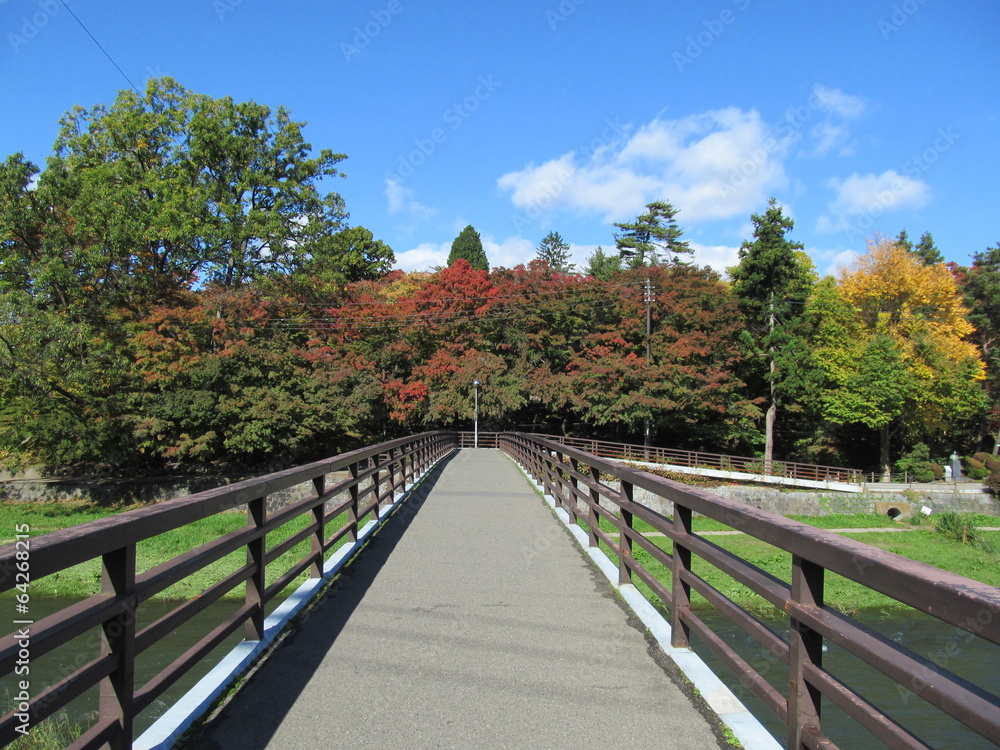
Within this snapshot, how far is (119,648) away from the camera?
273cm

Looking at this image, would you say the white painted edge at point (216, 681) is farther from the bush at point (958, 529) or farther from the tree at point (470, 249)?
the tree at point (470, 249)

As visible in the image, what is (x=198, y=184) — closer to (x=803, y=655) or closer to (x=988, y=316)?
(x=803, y=655)

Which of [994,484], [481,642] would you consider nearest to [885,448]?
[994,484]

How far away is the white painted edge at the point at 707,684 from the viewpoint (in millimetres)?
3137

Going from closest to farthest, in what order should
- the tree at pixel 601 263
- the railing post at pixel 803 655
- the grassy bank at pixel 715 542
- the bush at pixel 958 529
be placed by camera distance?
the railing post at pixel 803 655 < the grassy bank at pixel 715 542 < the bush at pixel 958 529 < the tree at pixel 601 263

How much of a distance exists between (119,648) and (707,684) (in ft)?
9.16

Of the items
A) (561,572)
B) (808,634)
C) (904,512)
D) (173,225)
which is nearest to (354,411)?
(173,225)

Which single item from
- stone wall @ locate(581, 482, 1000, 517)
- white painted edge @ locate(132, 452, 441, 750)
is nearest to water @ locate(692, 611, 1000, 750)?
white painted edge @ locate(132, 452, 441, 750)

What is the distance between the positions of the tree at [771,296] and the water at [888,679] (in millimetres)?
29852

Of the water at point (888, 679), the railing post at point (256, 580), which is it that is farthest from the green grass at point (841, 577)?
the railing post at point (256, 580)

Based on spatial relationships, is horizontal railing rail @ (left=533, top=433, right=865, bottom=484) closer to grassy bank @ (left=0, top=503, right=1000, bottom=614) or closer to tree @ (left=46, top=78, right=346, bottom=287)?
grassy bank @ (left=0, top=503, right=1000, bottom=614)

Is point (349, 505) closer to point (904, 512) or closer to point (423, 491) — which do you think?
point (423, 491)

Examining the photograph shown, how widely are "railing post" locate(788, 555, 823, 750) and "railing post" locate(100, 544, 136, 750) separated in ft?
8.21

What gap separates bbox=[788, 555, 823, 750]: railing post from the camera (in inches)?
106
